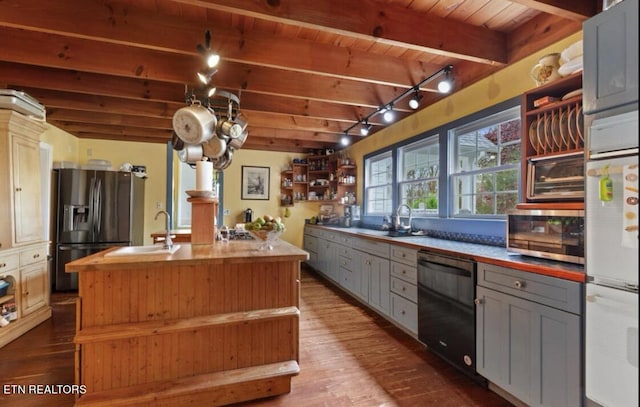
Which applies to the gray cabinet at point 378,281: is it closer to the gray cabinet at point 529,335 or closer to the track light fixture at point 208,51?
the gray cabinet at point 529,335

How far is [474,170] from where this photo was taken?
3.01 m

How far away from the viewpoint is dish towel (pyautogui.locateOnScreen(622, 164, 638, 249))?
1124mm

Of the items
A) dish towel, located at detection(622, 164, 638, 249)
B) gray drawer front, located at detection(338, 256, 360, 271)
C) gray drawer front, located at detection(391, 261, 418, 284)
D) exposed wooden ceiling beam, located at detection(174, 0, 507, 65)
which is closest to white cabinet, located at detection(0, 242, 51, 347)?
exposed wooden ceiling beam, located at detection(174, 0, 507, 65)

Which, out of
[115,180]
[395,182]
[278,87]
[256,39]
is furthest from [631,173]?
[115,180]

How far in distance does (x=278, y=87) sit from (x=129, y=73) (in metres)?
1.35

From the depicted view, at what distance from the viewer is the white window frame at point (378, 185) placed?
4.58 m

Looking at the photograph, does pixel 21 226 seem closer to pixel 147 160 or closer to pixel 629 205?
pixel 147 160

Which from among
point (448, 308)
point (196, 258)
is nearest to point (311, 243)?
point (448, 308)

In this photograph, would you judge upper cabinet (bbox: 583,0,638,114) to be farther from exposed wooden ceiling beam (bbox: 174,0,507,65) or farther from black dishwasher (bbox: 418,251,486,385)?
black dishwasher (bbox: 418,251,486,385)

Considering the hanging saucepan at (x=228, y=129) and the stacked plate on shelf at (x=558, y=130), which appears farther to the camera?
the hanging saucepan at (x=228, y=129)

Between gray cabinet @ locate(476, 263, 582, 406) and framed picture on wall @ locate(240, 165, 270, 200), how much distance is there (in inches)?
183

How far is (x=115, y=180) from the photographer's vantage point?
434 centimetres

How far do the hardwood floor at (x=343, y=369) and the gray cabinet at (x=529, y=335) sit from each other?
10.4 inches
